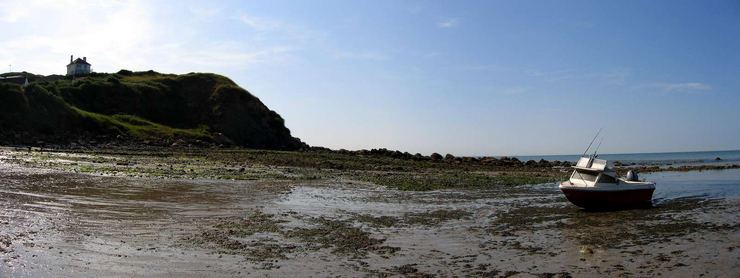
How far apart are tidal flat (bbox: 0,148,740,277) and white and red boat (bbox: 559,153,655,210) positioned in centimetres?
86

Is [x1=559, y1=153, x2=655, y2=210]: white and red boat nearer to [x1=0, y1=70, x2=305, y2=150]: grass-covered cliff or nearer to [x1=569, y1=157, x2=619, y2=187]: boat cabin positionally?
[x1=569, y1=157, x2=619, y2=187]: boat cabin

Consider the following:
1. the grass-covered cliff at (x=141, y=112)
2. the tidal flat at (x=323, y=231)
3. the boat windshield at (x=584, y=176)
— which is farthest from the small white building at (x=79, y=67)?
the boat windshield at (x=584, y=176)

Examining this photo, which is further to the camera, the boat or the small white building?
the small white building

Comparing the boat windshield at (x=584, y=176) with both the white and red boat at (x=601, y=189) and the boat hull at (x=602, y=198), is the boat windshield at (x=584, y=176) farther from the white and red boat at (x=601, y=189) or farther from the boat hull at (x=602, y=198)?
the boat hull at (x=602, y=198)

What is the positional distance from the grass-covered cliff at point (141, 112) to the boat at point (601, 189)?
41.9 meters

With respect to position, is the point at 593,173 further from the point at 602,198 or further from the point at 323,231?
the point at 323,231

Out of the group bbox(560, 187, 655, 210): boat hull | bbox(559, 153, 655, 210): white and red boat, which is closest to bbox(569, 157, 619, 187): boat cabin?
bbox(559, 153, 655, 210): white and red boat

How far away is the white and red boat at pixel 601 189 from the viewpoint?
21.7 m

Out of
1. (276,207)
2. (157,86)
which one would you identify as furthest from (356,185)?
(157,86)

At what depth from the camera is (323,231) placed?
49.0ft

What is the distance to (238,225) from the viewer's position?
1518cm

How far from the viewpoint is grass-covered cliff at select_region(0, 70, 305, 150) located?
4959 cm

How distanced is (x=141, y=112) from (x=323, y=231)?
6285 centimetres

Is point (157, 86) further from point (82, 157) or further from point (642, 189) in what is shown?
point (642, 189)
